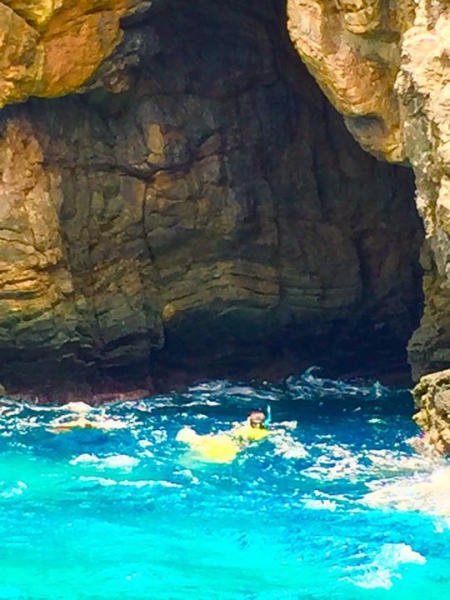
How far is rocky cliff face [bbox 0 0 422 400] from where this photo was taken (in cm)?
1941

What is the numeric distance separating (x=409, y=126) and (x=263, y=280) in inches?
279

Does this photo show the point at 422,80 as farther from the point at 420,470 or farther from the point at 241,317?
the point at 241,317

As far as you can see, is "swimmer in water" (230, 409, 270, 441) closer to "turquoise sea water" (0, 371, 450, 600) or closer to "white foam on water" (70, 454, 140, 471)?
"turquoise sea water" (0, 371, 450, 600)

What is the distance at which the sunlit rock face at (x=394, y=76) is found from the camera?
46.6 ft

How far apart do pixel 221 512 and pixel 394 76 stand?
6.49 m

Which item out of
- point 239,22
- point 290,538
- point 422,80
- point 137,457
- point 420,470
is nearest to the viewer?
point 290,538

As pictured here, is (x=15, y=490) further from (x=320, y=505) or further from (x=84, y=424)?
(x=320, y=505)

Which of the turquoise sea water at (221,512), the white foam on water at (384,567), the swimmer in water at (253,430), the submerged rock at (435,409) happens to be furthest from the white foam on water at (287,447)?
the white foam on water at (384,567)

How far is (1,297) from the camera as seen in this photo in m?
19.2

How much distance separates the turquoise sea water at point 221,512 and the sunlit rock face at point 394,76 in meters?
3.28

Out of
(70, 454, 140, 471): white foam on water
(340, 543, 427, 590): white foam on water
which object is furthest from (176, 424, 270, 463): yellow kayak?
(340, 543, 427, 590): white foam on water

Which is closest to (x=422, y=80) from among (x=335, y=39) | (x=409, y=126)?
(x=409, y=126)

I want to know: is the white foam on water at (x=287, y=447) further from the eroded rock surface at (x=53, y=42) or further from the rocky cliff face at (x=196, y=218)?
the eroded rock surface at (x=53, y=42)

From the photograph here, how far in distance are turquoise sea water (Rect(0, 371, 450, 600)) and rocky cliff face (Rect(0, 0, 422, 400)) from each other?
2109mm
